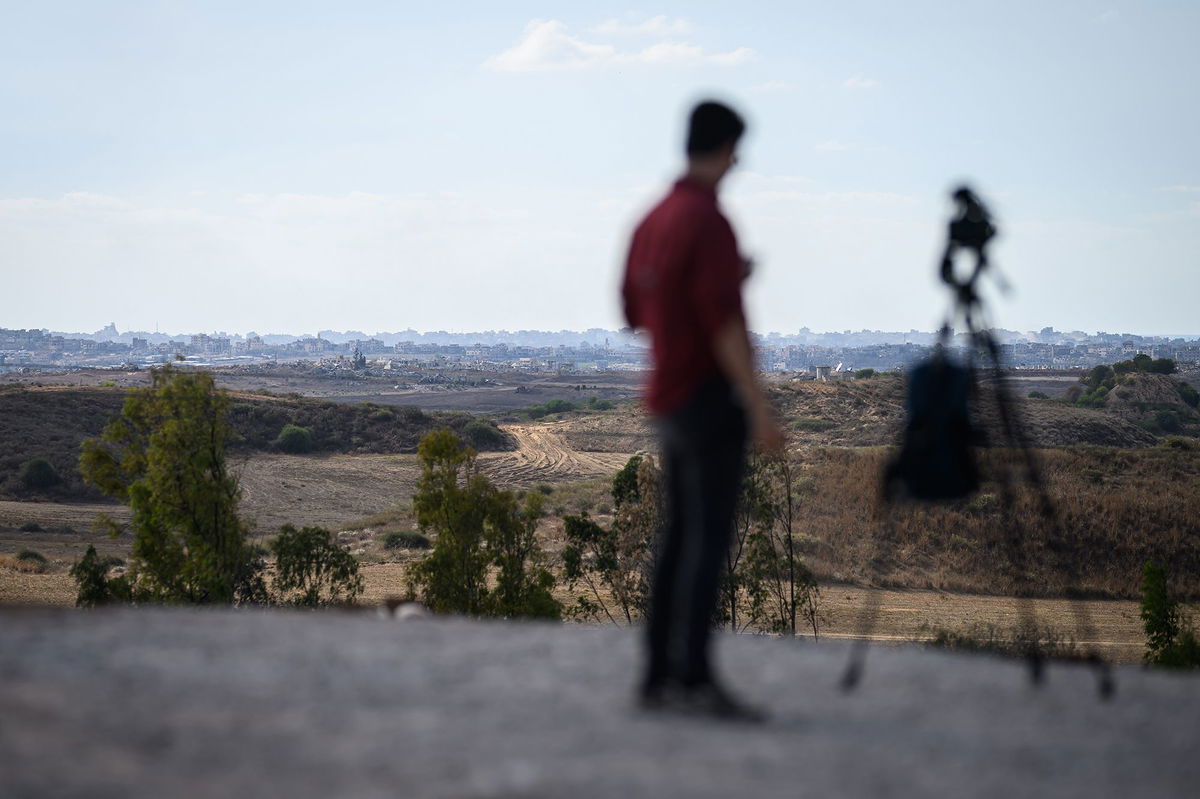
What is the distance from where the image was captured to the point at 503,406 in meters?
134

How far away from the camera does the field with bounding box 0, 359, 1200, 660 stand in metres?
38.8

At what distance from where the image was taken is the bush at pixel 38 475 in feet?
213

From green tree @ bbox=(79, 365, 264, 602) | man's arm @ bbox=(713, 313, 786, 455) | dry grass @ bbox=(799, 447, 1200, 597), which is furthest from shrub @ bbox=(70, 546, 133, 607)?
dry grass @ bbox=(799, 447, 1200, 597)

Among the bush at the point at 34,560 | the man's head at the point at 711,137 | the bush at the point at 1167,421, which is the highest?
the man's head at the point at 711,137

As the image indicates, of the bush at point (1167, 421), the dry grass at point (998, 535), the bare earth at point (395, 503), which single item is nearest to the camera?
the bare earth at point (395, 503)

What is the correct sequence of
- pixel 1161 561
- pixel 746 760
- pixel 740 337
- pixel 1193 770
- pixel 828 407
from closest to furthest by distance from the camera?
pixel 746 760 → pixel 1193 770 → pixel 740 337 → pixel 1161 561 → pixel 828 407

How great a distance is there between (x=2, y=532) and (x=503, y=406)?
83.9 meters

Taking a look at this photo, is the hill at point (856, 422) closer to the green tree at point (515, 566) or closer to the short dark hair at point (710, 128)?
the green tree at point (515, 566)

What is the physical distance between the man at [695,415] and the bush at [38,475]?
219 ft

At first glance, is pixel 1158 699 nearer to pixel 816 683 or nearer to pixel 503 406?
pixel 816 683

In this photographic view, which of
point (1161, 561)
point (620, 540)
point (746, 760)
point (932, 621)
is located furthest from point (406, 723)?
point (1161, 561)

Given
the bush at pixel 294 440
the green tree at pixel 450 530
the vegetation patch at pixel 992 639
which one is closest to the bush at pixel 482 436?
the bush at pixel 294 440

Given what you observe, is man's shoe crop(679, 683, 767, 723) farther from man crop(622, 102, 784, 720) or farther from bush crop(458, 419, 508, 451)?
bush crop(458, 419, 508, 451)

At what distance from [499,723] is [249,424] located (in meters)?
82.5
